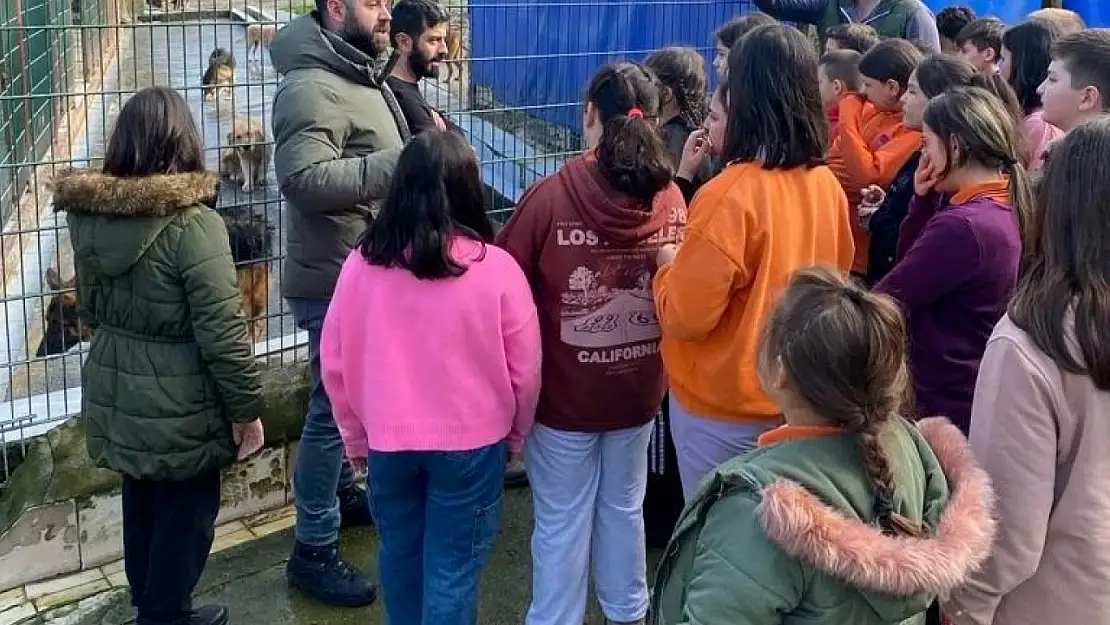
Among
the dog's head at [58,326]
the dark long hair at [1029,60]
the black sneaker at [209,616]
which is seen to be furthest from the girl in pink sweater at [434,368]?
the dark long hair at [1029,60]

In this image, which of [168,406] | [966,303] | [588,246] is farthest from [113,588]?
[966,303]

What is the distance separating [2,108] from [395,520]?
2.12m

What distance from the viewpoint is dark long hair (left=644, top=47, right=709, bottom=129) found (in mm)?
3732

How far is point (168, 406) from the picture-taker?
3.08 m

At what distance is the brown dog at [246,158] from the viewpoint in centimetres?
426

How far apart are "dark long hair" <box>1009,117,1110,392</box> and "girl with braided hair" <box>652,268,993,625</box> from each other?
277 mm

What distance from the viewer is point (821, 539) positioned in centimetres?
167

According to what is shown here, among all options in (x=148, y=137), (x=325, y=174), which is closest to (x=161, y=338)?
(x=148, y=137)

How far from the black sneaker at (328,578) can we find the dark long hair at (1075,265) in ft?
7.78

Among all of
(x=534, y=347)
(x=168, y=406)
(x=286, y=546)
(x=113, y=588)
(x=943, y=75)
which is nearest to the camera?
(x=534, y=347)

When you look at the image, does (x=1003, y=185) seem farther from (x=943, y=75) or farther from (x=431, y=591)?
(x=431, y=591)

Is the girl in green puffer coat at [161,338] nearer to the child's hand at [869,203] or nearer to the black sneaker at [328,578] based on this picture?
the black sneaker at [328,578]

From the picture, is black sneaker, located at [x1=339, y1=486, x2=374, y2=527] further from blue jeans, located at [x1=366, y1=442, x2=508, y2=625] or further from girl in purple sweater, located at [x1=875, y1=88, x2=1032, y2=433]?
girl in purple sweater, located at [x1=875, y1=88, x2=1032, y2=433]

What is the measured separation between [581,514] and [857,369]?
147 centimetres
